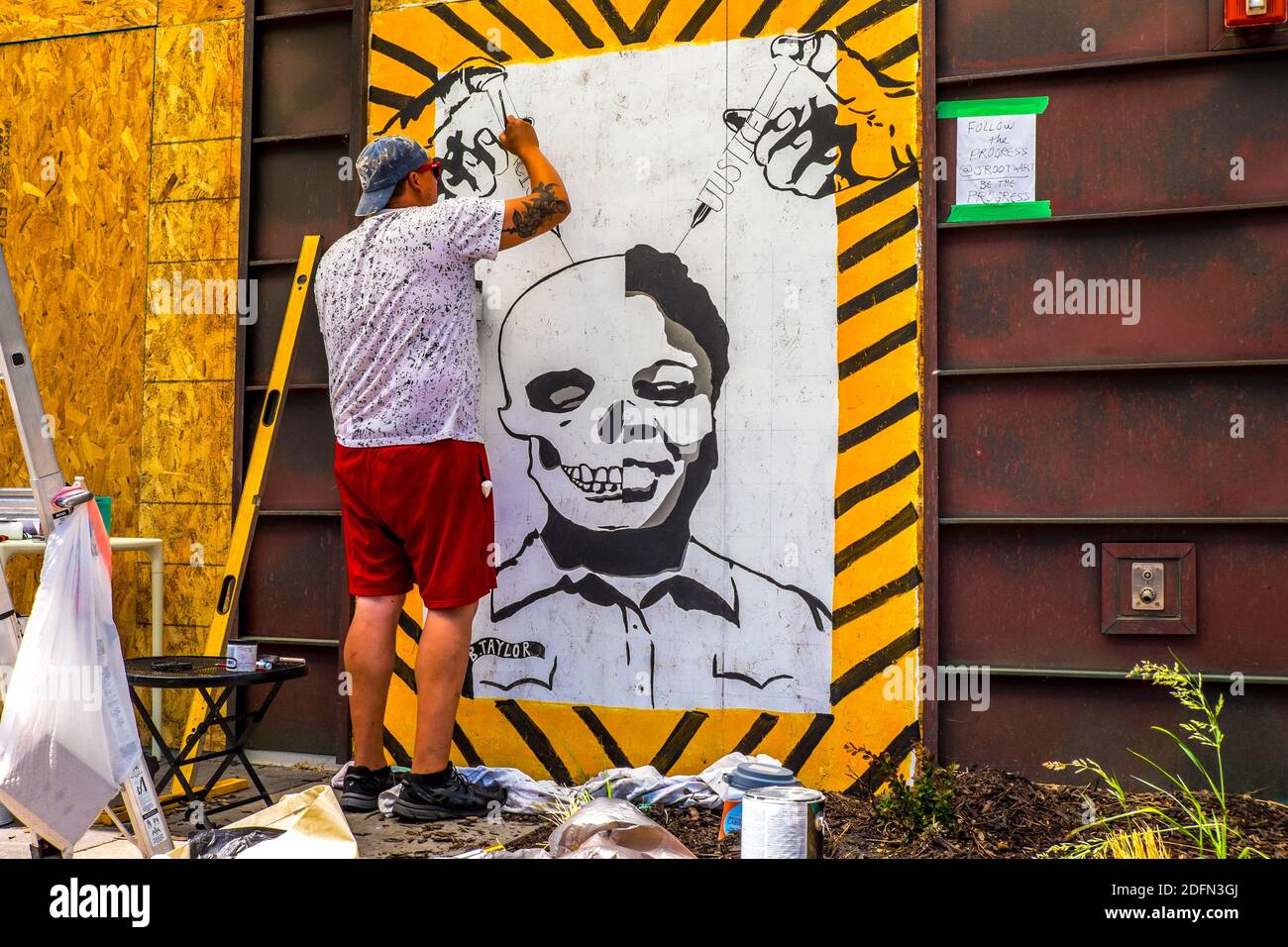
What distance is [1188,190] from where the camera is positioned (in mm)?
3830

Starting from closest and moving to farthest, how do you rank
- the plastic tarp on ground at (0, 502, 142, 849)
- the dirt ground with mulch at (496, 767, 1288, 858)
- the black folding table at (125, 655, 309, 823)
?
the plastic tarp on ground at (0, 502, 142, 849), the dirt ground with mulch at (496, 767, 1288, 858), the black folding table at (125, 655, 309, 823)

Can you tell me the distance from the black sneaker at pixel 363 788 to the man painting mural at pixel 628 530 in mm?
597

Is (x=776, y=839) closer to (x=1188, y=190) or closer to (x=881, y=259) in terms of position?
(x=881, y=259)

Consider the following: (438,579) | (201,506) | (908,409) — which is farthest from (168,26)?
(908,409)

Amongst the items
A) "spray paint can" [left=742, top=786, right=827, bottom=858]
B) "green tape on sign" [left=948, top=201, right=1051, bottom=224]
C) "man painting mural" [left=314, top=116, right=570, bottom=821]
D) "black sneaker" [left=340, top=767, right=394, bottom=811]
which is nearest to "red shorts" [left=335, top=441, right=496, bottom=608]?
"man painting mural" [left=314, top=116, right=570, bottom=821]

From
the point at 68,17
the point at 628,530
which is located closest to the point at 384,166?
the point at 628,530

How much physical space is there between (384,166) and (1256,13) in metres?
2.93

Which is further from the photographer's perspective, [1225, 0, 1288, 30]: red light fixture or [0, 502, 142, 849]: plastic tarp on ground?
[1225, 0, 1288, 30]: red light fixture

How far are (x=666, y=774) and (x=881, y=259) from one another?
6.64 ft

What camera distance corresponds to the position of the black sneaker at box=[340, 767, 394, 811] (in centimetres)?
383

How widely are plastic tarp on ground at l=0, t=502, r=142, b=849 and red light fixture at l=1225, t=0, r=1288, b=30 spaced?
12.4 ft

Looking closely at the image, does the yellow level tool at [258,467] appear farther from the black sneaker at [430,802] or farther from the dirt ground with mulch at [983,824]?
the dirt ground with mulch at [983,824]

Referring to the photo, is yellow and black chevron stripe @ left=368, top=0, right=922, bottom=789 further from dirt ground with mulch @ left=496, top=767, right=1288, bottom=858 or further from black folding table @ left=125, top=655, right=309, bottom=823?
black folding table @ left=125, top=655, right=309, bottom=823

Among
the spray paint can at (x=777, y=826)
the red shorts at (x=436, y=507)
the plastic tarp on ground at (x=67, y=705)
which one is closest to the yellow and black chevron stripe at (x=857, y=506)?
the red shorts at (x=436, y=507)
